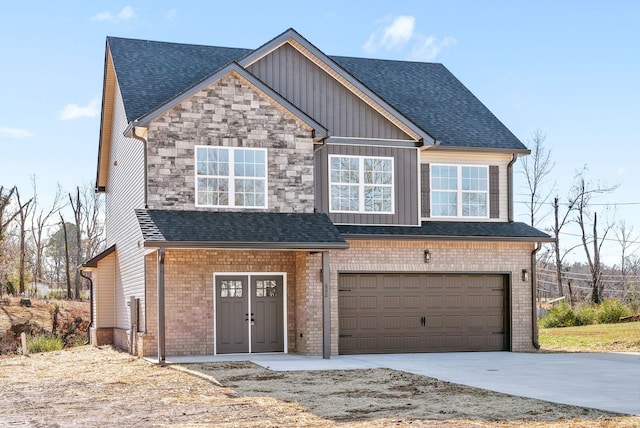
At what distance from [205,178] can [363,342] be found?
6.01 meters

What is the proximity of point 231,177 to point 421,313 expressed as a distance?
20.9ft

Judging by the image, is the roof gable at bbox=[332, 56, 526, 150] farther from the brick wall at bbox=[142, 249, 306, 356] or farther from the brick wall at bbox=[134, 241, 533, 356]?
the brick wall at bbox=[142, 249, 306, 356]

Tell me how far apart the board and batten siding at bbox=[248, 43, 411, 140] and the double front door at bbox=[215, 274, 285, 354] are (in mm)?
4548

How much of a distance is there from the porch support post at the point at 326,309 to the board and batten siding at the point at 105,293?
31.0 ft

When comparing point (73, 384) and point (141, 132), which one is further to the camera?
point (141, 132)

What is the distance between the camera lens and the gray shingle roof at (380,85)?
79.6 feet

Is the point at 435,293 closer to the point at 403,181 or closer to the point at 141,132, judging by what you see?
the point at 403,181

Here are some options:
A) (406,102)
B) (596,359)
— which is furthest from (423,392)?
(406,102)

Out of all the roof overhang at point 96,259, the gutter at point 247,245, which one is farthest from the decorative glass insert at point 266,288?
the roof overhang at point 96,259

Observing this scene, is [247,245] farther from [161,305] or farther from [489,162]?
[489,162]

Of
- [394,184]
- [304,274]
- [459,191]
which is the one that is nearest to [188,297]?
[304,274]

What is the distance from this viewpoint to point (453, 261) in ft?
78.7

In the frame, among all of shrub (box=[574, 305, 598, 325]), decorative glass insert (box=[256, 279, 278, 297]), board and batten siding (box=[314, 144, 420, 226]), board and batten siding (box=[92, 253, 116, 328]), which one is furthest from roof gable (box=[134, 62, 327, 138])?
shrub (box=[574, 305, 598, 325])

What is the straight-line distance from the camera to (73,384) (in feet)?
55.2
